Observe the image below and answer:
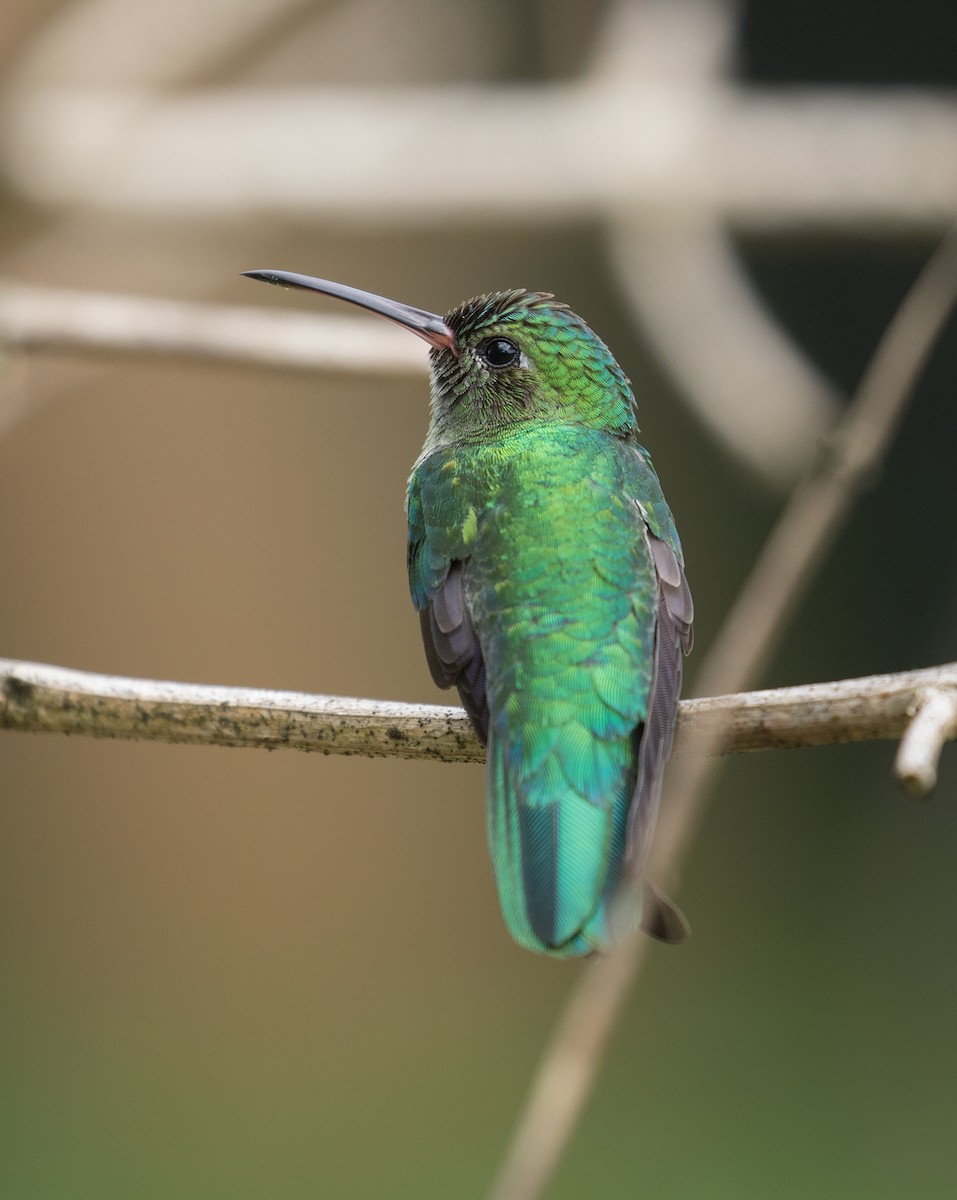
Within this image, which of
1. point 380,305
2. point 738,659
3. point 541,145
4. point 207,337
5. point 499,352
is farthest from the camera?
point 541,145

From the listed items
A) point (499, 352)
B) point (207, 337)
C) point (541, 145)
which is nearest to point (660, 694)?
point (499, 352)

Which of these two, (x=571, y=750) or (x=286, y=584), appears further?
(x=286, y=584)

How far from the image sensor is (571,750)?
1.83 metres

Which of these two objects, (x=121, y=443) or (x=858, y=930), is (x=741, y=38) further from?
(x=858, y=930)

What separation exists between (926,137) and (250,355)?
9.42ft

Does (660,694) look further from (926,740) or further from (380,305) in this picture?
(380,305)

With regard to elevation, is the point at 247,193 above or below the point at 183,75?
below

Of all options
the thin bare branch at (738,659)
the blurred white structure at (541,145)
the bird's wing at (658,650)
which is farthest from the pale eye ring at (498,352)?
the blurred white structure at (541,145)

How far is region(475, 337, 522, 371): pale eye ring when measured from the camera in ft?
7.71

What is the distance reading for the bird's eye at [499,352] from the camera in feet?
7.71

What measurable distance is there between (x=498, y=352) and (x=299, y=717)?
824 mm

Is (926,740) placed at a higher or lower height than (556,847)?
higher

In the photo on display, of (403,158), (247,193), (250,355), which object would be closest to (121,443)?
(247,193)

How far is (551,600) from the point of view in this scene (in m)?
1.95
